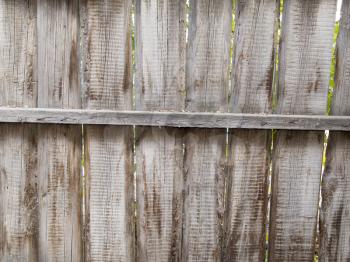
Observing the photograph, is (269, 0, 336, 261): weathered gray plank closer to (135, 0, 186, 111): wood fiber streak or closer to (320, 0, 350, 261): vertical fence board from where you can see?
(320, 0, 350, 261): vertical fence board

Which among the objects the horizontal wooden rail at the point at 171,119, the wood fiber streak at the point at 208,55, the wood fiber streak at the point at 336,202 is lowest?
the wood fiber streak at the point at 336,202

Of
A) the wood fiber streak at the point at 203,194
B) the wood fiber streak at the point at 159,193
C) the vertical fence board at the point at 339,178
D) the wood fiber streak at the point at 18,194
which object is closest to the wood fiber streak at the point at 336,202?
the vertical fence board at the point at 339,178

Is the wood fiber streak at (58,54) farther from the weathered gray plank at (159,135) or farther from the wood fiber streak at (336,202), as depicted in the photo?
the wood fiber streak at (336,202)

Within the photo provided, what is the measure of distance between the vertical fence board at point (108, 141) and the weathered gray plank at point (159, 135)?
6cm

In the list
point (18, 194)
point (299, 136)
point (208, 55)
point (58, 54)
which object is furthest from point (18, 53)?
point (299, 136)

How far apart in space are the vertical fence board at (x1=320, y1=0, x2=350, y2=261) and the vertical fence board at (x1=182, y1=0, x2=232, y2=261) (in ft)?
2.07

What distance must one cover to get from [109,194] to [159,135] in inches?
18.5

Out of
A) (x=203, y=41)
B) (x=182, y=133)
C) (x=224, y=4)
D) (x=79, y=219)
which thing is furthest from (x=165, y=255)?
(x=224, y=4)

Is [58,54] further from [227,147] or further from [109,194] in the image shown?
[227,147]

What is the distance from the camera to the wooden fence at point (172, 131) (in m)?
2.48

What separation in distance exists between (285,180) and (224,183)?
1.19 feet

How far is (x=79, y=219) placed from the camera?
2.70 meters

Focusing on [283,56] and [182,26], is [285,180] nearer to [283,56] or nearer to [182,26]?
[283,56]

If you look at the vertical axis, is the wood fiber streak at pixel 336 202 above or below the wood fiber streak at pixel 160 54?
below
